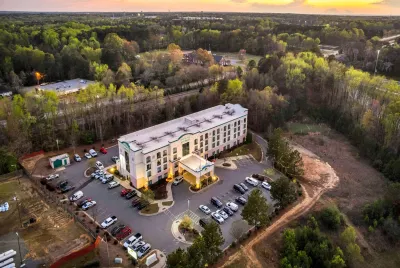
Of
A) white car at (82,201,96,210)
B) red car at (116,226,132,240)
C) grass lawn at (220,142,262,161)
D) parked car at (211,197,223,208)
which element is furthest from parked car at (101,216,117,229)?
grass lawn at (220,142,262,161)

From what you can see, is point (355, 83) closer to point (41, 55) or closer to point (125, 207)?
point (125, 207)

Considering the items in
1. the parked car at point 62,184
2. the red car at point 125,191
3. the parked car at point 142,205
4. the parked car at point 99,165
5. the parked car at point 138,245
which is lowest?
the parked car at point 138,245

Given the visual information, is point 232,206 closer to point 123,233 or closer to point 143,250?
point 143,250

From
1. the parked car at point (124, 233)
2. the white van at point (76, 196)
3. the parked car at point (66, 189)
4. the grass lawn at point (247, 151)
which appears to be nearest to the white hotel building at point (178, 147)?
the grass lawn at point (247, 151)

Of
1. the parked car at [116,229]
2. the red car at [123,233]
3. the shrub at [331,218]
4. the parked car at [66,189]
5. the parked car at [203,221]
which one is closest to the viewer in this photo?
the red car at [123,233]

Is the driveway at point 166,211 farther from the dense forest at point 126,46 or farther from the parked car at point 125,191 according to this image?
the dense forest at point 126,46

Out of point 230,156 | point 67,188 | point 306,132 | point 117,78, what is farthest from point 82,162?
point 306,132

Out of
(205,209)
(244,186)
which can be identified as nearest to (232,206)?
(205,209)
